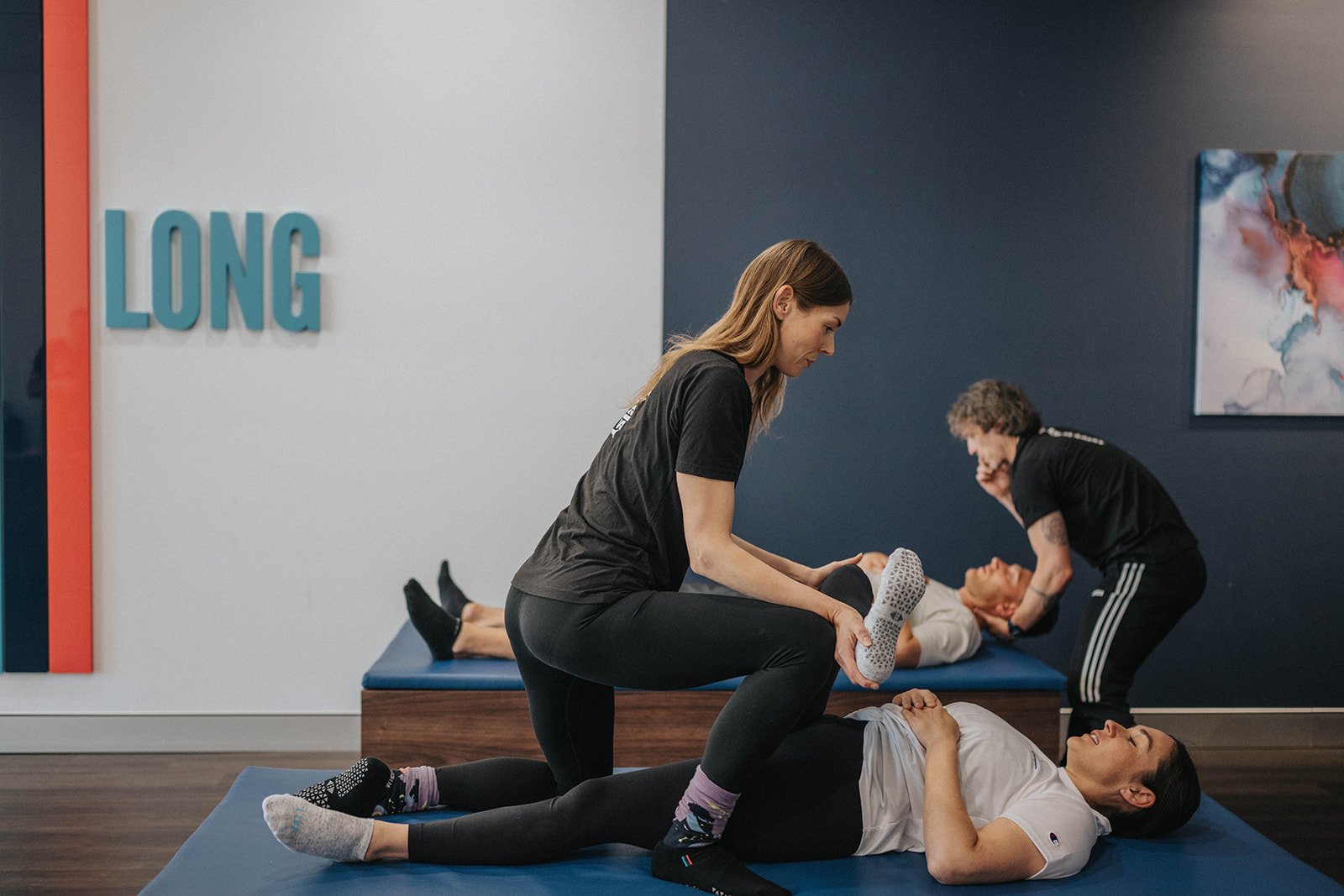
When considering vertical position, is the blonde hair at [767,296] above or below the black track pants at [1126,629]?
above

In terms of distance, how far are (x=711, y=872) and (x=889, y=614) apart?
0.51 m

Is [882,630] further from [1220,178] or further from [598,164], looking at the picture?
[1220,178]

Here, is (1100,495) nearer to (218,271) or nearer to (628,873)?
(628,873)

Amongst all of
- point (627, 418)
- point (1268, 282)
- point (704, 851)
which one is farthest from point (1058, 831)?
point (1268, 282)

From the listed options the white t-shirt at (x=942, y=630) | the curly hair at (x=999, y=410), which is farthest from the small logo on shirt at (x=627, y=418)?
the curly hair at (x=999, y=410)

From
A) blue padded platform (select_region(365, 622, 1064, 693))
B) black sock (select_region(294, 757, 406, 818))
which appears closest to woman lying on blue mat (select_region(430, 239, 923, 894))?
black sock (select_region(294, 757, 406, 818))

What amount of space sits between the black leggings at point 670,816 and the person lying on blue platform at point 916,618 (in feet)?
2.82

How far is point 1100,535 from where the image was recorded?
2.91m

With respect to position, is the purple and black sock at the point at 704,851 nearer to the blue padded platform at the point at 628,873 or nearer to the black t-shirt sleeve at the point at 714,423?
the blue padded platform at the point at 628,873

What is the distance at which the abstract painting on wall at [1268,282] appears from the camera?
11.8 ft

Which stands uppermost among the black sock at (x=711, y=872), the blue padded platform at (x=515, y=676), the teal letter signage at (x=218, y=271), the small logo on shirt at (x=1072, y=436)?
the teal letter signage at (x=218, y=271)

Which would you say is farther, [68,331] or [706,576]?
[68,331]

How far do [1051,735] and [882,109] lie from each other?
2115mm

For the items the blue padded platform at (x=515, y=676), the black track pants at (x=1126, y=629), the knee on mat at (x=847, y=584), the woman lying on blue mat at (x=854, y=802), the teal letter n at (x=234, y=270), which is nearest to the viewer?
the woman lying on blue mat at (x=854, y=802)
